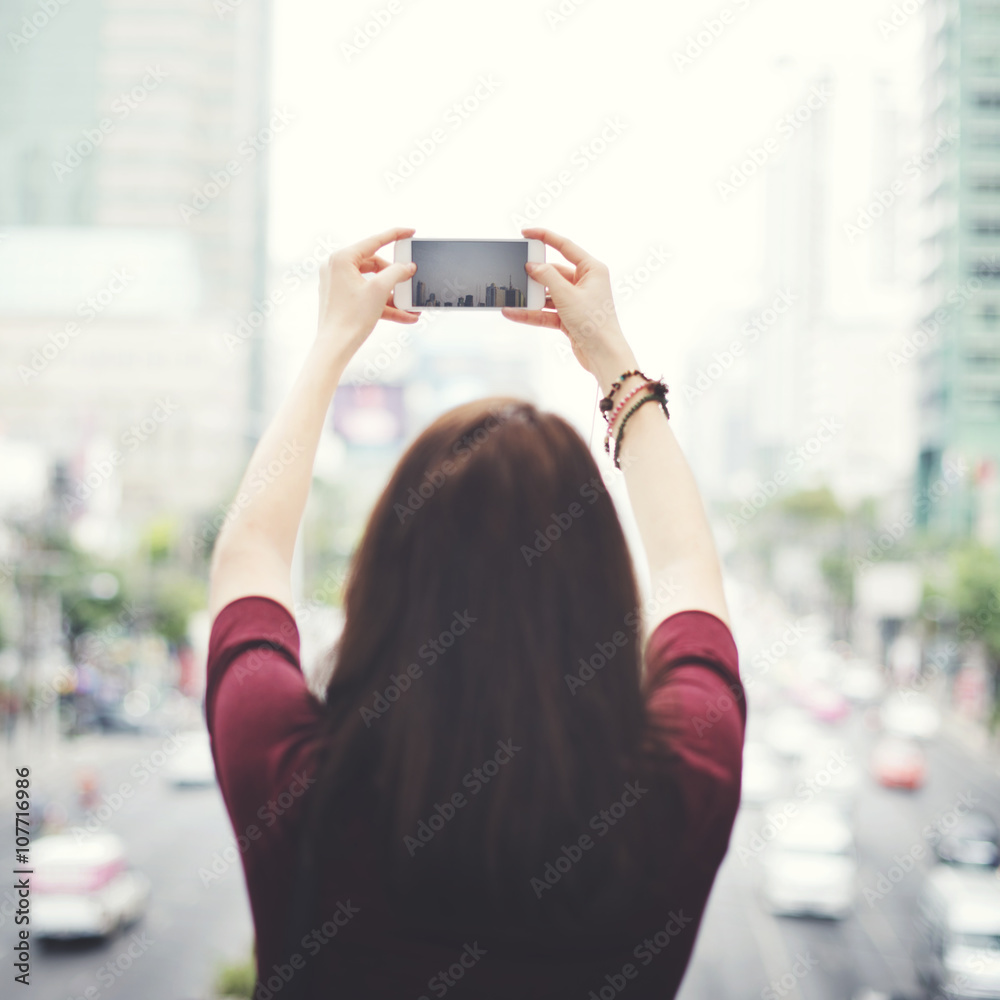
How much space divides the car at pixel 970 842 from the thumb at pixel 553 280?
22.7ft

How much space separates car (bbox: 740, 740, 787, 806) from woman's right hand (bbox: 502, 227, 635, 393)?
5730mm

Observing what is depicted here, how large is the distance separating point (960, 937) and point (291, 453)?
526 cm

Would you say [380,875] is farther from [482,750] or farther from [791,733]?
[791,733]

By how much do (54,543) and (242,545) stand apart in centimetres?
988

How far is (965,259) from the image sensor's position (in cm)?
741

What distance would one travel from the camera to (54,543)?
29.7ft

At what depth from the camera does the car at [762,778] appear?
21.3ft
